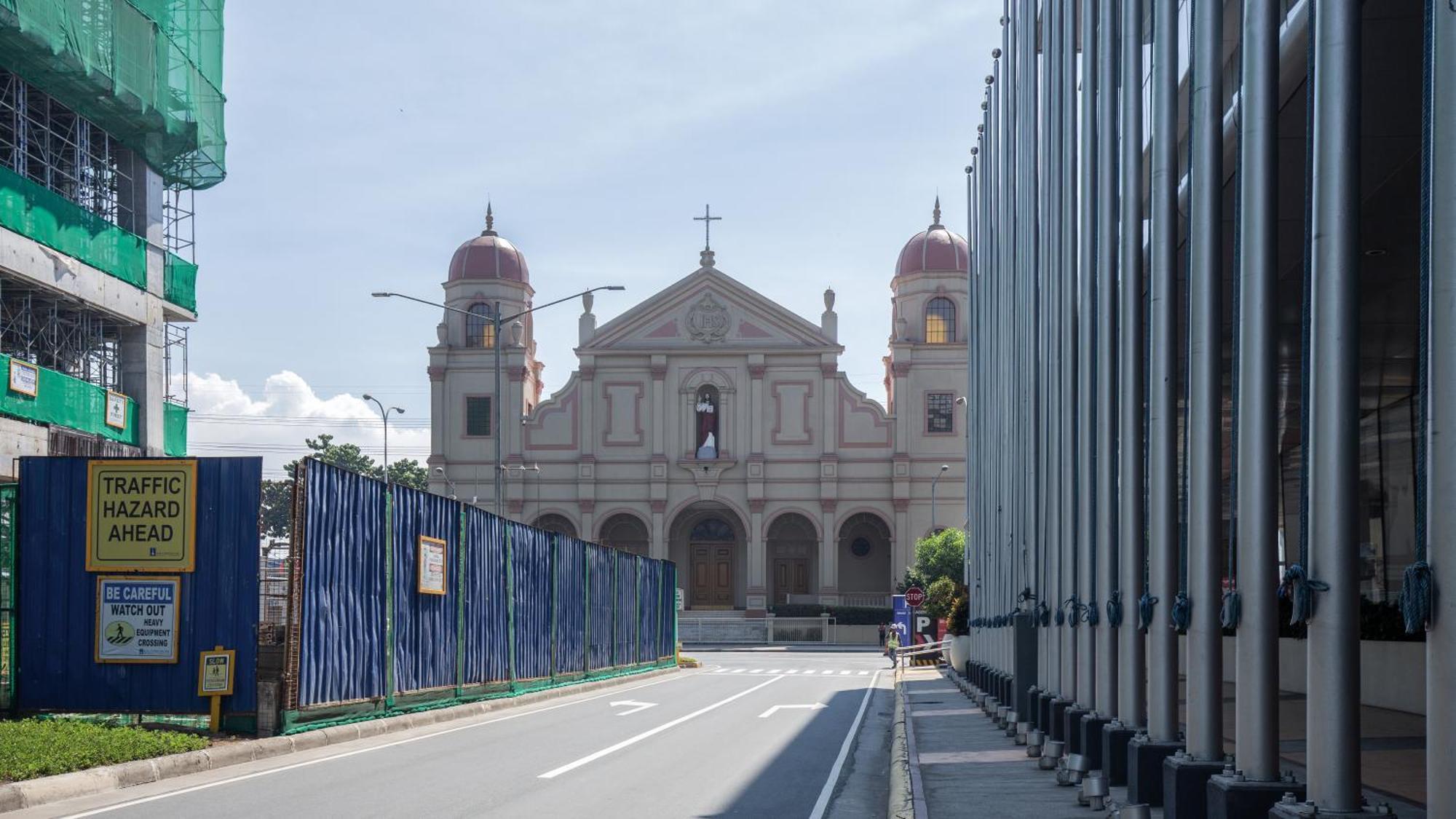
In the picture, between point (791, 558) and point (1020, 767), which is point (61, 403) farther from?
point (791, 558)

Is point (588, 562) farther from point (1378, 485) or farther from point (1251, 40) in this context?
point (1251, 40)

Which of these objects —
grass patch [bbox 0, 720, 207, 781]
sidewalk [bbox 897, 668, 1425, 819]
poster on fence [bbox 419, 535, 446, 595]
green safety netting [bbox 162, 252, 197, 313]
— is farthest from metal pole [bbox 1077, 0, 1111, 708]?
green safety netting [bbox 162, 252, 197, 313]

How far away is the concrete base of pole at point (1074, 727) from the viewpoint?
13023 mm

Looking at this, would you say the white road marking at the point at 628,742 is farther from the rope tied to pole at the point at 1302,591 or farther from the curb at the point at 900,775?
the rope tied to pole at the point at 1302,591

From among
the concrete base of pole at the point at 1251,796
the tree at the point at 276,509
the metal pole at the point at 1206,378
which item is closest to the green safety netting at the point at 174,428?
the metal pole at the point at 1206,378

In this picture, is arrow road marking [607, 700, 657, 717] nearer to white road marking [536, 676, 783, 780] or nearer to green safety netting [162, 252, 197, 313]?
white road marking [536, 676, 783, 780]

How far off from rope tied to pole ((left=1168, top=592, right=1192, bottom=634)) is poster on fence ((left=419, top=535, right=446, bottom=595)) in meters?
13.1

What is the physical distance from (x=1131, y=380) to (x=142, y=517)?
10234mm

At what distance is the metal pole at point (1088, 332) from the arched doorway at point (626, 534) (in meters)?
61.6

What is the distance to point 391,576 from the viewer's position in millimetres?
19281

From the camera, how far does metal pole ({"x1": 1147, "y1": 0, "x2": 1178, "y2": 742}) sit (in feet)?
32.8

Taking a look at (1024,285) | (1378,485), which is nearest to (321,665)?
(1024,285)

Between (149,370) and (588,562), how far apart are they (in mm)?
12412

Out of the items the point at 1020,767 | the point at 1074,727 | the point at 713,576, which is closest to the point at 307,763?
the point at 1020,767
